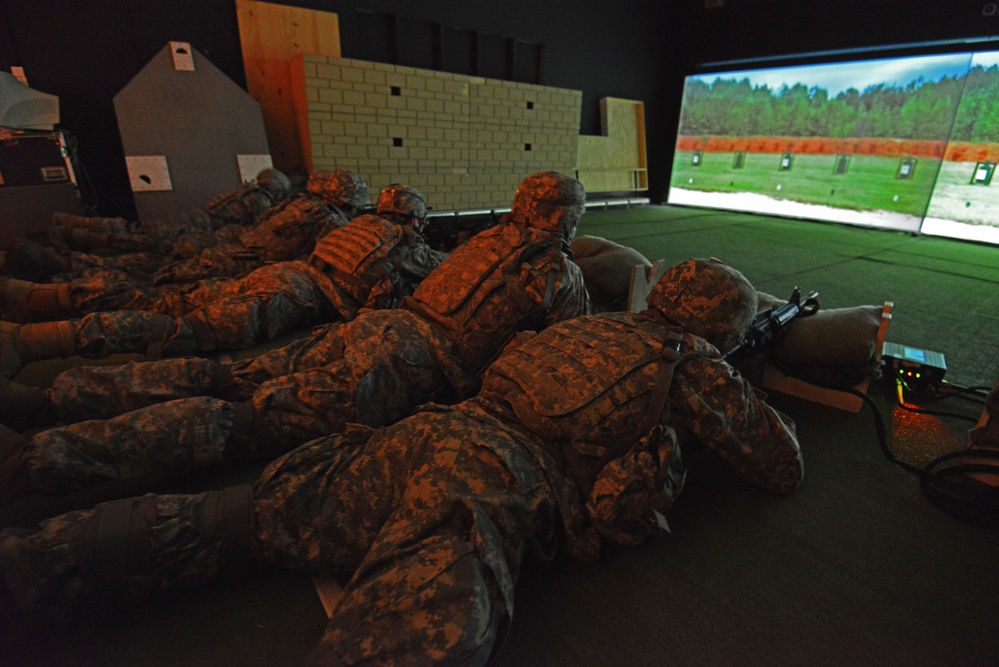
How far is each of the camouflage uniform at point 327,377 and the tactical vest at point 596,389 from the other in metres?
0.69

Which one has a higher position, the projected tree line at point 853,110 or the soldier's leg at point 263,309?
the projected tree line at point 853,110

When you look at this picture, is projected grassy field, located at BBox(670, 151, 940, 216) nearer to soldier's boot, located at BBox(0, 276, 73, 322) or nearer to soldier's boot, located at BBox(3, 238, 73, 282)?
soldier's boot, located at BBox(0, 276, 73, 322)

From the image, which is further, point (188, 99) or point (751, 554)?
point (188, 99)

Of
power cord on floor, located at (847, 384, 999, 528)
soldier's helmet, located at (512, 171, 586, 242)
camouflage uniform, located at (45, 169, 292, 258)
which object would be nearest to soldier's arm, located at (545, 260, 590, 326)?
soldier's helmet, located at (512, 171, 586, 242)

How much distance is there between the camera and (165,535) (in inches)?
53.6

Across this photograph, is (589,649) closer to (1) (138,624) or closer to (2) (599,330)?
(2) (599,330)

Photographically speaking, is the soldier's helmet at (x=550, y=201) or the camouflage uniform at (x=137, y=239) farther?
the camouflage uniform at (x=137, y=239)

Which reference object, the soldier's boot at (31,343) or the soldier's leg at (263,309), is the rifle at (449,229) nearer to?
the soldier's leg at (263,309)

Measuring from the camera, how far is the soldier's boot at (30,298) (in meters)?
2.91

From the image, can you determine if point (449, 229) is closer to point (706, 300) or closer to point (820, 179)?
point (706, 300)

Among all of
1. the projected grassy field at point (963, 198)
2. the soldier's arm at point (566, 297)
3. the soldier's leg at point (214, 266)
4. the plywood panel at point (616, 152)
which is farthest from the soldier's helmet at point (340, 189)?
the projected grassy field at point (963, 198)

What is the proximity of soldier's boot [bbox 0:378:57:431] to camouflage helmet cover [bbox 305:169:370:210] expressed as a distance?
261 centimetres

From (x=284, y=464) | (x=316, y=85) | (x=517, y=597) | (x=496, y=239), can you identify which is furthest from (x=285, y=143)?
(x=517, y=597)

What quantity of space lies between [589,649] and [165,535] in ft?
3.96
